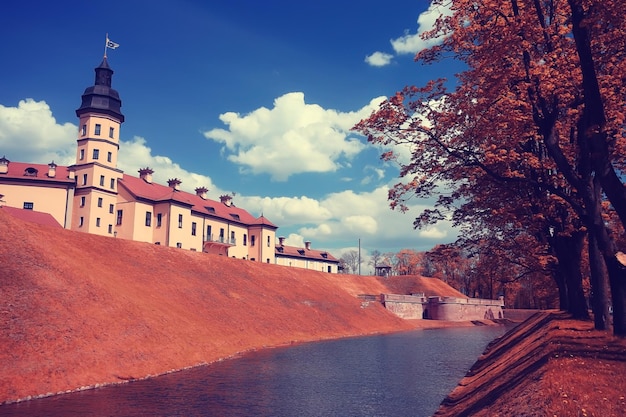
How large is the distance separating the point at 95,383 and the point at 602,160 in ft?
77.7

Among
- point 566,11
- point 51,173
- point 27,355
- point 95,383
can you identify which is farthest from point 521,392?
point 51,173

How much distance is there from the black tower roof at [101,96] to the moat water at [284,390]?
143 ft

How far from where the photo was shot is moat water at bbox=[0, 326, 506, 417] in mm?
18312

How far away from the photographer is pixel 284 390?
880 inches

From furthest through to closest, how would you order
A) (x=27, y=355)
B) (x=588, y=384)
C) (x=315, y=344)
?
1. (x=315, y=344)
2. (x=27, y=355)
3. (x=588, y=384)

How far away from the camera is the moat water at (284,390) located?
18.3 meters

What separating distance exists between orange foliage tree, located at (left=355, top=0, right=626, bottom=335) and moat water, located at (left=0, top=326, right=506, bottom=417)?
8.47 meters

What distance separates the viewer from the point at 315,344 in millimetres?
43562

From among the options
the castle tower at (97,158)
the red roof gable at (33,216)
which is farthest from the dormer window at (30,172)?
the red roof gable at (33,216)

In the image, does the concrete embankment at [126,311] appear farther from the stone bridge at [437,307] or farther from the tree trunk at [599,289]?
the tree trunk at [599,289]

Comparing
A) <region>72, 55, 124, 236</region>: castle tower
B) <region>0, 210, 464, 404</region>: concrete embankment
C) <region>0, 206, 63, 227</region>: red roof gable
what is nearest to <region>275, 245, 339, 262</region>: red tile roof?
<region>0, 210, 464, 404</region>: concrete embankment

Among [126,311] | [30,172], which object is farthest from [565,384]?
[30,172]

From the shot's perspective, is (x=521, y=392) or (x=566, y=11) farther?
(x=566, y=11)

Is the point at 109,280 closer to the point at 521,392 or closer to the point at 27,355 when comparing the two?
the point at 27,355
